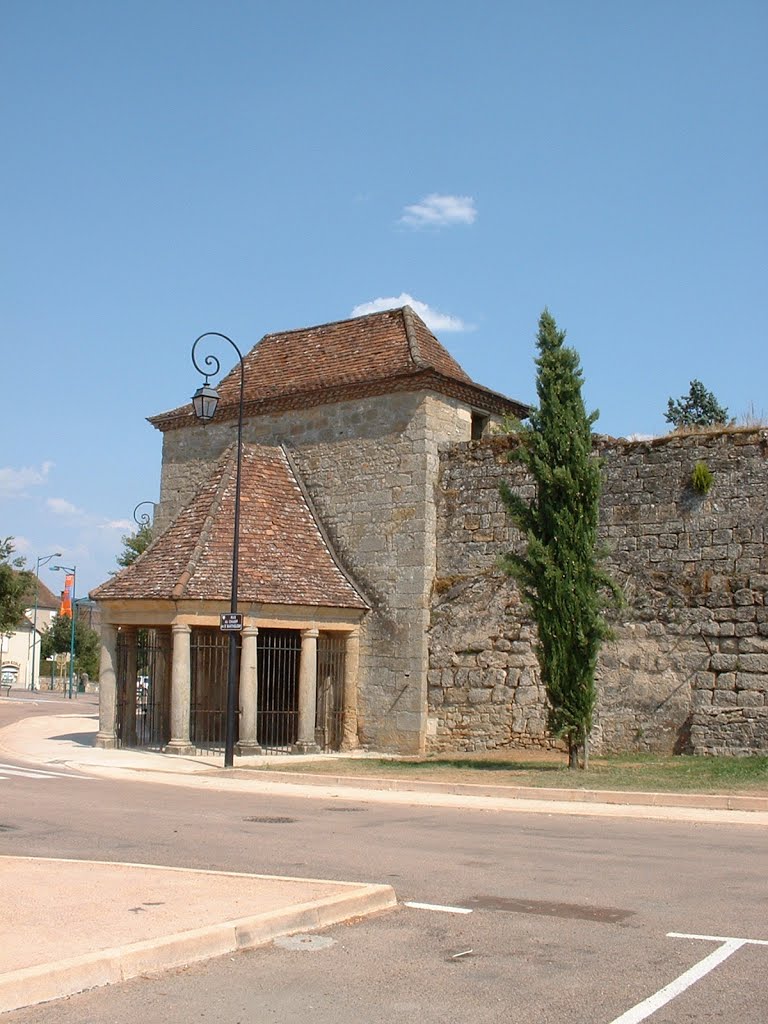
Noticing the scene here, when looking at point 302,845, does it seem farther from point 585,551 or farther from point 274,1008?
point 585,551

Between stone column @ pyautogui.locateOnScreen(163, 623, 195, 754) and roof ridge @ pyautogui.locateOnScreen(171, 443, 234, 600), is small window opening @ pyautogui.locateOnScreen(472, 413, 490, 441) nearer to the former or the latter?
roof ridge @ pyautogui.locateOnScreen(171, 443, 234, 600)

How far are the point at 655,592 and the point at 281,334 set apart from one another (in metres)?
11.5

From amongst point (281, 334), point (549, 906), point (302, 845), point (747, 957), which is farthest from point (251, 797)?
point (281, 334)

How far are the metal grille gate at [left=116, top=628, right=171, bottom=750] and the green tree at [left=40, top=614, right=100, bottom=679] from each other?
47.5 metres

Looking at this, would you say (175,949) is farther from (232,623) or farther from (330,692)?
(330,692)

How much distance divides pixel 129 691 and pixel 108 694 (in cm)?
92

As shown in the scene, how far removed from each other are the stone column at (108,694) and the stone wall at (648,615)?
20.6 ft

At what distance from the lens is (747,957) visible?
20.0 ft

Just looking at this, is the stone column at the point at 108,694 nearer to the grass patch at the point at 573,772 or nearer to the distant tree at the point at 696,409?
the grass patch at the point at 573,772

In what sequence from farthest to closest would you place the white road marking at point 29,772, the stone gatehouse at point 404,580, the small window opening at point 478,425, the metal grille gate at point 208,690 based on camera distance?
the small window opening at point 478,425
the metal grille gate at point 208,690
the stone gatehouse at point 404,580
the white road marking at point 29,772

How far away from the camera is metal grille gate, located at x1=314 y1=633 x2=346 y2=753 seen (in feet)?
74.3

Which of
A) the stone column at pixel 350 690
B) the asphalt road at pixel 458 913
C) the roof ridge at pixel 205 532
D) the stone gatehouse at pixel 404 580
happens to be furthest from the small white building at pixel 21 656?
the asphalt road at pixel 458 913

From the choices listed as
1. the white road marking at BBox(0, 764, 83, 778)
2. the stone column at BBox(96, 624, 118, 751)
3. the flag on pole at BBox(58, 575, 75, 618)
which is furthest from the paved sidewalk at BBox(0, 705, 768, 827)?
the flag on pole at BBox(58, 575, 75, 618)

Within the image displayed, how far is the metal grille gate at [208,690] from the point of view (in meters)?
24.0
